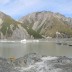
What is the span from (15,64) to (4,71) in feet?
27.8

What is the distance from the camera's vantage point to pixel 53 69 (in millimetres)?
40781

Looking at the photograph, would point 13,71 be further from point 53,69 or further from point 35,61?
point 35,61

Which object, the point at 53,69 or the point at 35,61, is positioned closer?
the point at 53,69

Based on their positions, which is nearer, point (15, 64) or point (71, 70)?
point (71, 70)

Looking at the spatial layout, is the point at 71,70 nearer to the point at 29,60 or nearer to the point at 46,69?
the point at 46,69

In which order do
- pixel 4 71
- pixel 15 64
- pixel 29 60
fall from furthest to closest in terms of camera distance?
1. pixel 29 60
2. pixel 15 64
3. pixel 4 71

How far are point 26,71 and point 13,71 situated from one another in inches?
81.0

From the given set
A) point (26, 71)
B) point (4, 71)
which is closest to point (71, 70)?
point (26, 71)

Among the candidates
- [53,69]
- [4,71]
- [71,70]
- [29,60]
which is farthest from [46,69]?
[29,60]

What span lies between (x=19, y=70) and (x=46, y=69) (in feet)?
A: 14.3

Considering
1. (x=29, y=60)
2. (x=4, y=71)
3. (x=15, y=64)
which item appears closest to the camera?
(x=4, y=71)

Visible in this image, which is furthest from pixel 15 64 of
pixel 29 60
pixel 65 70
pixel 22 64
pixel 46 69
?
pixel 65 70

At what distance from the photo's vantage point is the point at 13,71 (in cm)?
3962

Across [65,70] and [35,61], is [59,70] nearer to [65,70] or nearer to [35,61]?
[65,70]
